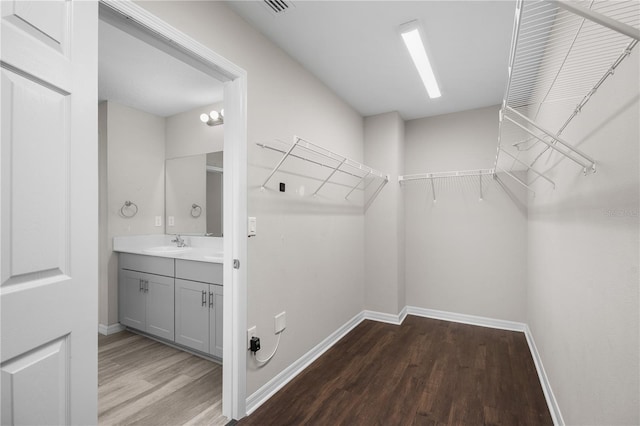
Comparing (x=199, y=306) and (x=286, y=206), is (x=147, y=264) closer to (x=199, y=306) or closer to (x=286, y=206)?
(x=199, y=306)

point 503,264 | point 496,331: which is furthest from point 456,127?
point 496,331


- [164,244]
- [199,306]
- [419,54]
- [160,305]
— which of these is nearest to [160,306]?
[160,305]

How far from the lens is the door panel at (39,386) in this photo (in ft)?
2.71

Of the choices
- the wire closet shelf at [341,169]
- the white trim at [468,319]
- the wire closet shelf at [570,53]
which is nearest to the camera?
the wire closet shelf at [570,53]

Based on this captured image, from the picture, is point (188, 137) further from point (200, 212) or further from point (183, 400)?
point (183, 400)

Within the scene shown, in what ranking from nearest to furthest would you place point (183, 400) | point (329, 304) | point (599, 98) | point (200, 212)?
point (599, 98)
point (183, 400)
point (329, 304)
point (200, 212)

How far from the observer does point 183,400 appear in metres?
1.99

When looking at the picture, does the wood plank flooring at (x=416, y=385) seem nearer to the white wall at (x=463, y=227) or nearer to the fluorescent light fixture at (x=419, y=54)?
the white wall at (x=463, y=227)

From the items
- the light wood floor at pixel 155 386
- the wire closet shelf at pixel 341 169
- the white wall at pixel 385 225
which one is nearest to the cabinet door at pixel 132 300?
the light wood floor at pixel 155 386

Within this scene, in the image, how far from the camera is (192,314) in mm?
2598

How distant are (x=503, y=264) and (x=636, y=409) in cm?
262

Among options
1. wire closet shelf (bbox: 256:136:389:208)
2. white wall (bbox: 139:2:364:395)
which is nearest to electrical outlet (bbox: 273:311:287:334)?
white wall (bbox: 139:2:364:395)

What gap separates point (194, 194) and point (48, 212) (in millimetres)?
2646

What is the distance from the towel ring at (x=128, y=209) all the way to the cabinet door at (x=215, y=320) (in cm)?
166
